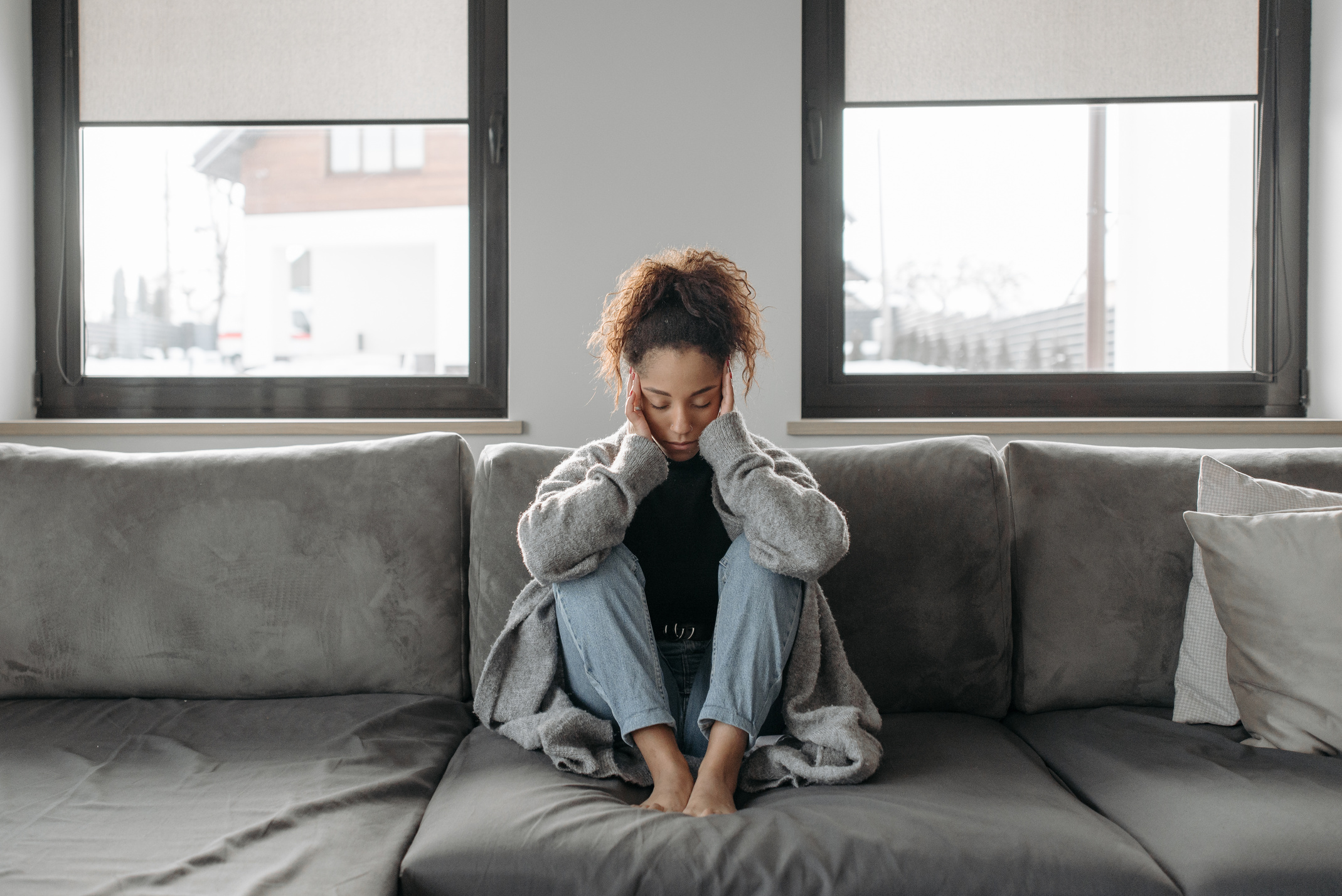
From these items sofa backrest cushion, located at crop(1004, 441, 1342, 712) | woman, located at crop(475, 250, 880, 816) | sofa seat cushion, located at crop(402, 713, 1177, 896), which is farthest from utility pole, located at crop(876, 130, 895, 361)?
sofa seat cushion, located at crop(402, 713, 1177, 896)

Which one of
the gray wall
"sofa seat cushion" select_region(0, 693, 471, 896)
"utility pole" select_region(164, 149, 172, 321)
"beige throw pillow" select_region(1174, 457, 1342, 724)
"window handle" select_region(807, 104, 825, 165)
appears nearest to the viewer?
"sofa seat cushion" select_region(0, 693, 471, 896)

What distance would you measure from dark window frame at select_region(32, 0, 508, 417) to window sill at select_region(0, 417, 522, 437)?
126mm

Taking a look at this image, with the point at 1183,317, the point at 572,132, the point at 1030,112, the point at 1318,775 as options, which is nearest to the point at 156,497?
the point at 572,132

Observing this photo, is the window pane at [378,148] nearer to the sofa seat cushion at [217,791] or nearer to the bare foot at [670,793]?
the sofa seat cushion at [217,791]

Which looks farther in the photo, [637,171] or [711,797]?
[637,171]

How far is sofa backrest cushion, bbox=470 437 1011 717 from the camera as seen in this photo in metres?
1.44

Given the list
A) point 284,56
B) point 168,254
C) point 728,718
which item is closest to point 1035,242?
point 728,718

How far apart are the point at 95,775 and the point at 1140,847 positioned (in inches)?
52.2

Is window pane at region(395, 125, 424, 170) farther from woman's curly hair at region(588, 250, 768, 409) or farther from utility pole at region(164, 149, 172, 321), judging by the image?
woman's curly hair at region(588, 250, 768, 409)

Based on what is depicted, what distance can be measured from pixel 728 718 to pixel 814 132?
1512 millimetres

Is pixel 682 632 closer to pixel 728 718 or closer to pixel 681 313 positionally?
pixel 728 718

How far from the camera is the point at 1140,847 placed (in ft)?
3.32

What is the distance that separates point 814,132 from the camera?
2119 millimetres

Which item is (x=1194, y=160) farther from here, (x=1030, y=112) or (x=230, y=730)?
(x=230, y=730)
